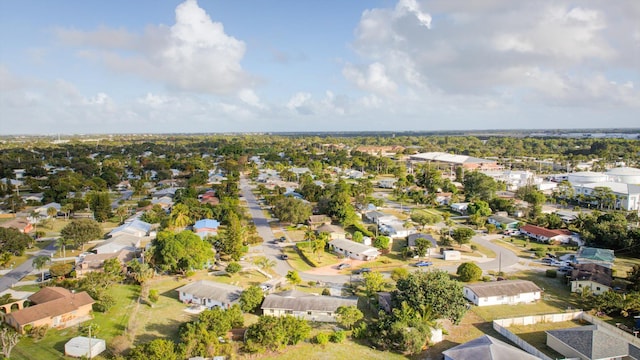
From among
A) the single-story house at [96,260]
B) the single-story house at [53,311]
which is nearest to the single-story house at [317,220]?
the single-story house at [96,260]

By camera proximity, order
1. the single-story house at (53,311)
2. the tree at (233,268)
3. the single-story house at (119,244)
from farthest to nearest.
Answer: the single-story house at (119,244)
the tree at (233,268)
the single-story house at (53,311)

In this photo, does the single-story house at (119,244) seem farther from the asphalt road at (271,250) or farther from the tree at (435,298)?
the tree at (435,298)

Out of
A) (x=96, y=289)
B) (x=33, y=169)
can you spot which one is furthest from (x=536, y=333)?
(x=33, y=169)

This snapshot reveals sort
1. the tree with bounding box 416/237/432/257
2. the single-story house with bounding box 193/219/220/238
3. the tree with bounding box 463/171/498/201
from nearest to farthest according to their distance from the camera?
1. the tree with bounding box 416/237/432/257
2. the single-story house with bounding box 193/219/220/238
3. the tree with bounding box 463/171/498/201

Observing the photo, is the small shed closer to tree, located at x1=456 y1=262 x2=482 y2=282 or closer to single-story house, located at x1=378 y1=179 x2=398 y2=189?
tree, located at x1=456 y1=262 x2=482 y2=282

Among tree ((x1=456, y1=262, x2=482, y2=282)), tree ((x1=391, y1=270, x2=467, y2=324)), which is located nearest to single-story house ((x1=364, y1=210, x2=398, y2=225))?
tree ((x1=456, y1=262, x2=482, y2=282))

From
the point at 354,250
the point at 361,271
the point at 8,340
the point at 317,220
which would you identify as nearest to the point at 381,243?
the point at 354,250

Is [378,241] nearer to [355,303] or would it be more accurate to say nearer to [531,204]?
[355,303]
